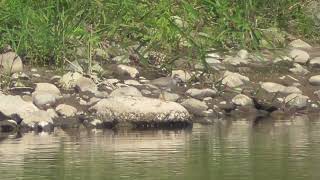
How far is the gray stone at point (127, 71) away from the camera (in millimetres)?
15383

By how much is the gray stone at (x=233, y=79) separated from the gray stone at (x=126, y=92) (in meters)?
1.53

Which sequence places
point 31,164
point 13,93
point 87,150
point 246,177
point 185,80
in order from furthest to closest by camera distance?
point 185,80 < point 13,93 < point 87,150 < point 31,164 < point 246,177

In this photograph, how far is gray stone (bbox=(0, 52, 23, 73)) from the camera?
14.9m

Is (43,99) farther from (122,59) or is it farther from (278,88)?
(278,88)

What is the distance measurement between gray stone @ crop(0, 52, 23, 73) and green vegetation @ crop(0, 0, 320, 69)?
141 mm

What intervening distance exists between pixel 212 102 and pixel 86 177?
5.08 meters

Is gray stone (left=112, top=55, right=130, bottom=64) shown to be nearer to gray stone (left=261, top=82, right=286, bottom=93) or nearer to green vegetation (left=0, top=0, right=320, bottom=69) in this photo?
green vegetation (left=0, top=0, right=320, bottom=69)

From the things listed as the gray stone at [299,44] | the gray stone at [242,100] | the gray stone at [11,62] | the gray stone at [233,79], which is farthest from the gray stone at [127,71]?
the gray stone at [299,44]

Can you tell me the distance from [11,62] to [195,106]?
2548 millimetres

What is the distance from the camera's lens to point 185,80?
606 inches

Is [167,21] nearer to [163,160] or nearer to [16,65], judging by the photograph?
[16,65]

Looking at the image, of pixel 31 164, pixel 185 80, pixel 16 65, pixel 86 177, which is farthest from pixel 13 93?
pixel 86 177

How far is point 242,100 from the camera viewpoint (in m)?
14.7

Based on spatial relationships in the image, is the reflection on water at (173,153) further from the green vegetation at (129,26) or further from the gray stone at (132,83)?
the green vegetation at (129,26)
